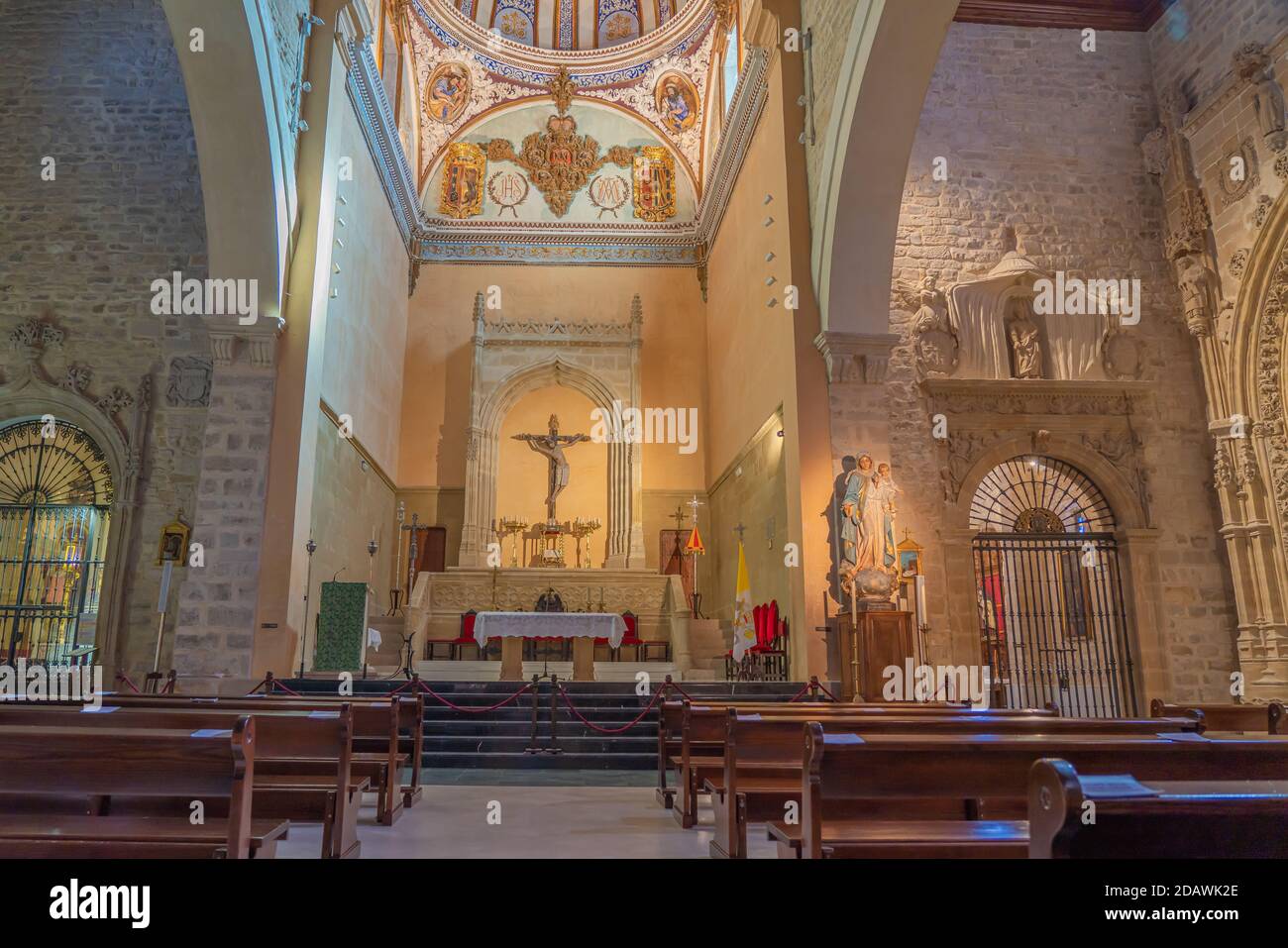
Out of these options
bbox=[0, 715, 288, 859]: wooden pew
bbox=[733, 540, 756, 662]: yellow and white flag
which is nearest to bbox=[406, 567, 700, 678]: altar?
bbox=[733, 540, 756, 662]: yellow and white flag

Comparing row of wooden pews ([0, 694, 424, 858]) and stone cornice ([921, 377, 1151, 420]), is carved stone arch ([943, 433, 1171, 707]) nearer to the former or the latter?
stone cornice ([921, 377, 1151, 420])

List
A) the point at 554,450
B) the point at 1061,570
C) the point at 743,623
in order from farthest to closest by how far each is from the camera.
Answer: the point at 554,450
the point at 1061,570
the point at 743,623

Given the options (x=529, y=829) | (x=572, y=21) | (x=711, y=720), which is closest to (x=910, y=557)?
(x=711, y=720)

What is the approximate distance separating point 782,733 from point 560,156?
17.9m

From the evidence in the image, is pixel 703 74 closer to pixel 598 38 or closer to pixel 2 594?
pixel 598 38

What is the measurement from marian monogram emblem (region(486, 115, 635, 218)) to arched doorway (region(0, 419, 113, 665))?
11302 millimetres

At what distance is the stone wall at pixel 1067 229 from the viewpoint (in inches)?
490

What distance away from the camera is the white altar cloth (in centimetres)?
1080

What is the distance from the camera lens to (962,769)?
337cm

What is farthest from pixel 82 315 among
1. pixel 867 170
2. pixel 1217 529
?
pixel 1217 529

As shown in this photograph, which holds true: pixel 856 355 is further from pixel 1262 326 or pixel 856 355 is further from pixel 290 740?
pixel 290 740

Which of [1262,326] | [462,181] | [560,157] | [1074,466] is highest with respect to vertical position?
[560,157]

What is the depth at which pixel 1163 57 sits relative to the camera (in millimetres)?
13898

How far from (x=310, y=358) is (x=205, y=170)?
245 centimetres
